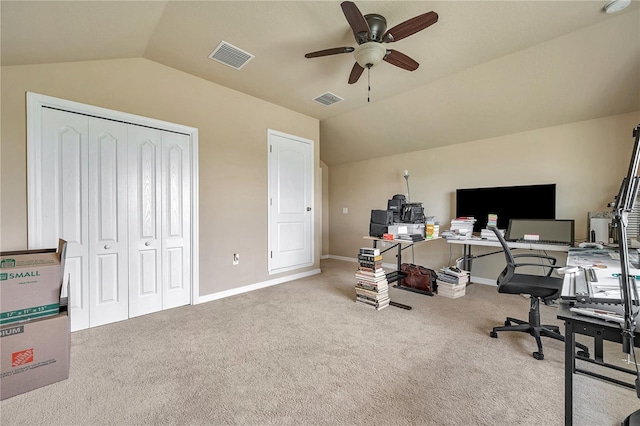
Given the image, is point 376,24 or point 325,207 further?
point 325,207

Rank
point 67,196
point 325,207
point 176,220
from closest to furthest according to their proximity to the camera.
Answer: point 67,196 < point 176,220 < point 325,207

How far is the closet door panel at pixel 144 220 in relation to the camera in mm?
2764

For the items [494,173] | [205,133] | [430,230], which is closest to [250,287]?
[205,133]

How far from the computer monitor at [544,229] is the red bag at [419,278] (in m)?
1.08

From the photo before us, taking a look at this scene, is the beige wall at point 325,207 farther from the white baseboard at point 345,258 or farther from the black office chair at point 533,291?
the black office chair at point 533,291

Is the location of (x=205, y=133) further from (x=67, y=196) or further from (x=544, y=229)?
(x=544, y=229)

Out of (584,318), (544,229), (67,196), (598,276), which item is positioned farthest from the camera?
(544,229)

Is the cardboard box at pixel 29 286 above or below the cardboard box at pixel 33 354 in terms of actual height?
above

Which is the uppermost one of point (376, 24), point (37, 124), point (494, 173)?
point (376, 24)

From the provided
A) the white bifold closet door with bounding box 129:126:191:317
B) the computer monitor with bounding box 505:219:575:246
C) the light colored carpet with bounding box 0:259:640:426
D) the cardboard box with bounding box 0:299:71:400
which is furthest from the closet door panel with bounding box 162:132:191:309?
the computer monitor with bounding box 505:219:575:246

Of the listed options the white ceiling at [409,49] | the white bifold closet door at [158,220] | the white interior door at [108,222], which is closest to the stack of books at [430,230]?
the white ceiling at [409,49]

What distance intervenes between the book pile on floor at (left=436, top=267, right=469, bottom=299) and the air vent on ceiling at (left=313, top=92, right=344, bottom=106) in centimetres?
282

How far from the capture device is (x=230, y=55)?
9.01 ft

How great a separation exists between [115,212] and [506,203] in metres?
4.77
